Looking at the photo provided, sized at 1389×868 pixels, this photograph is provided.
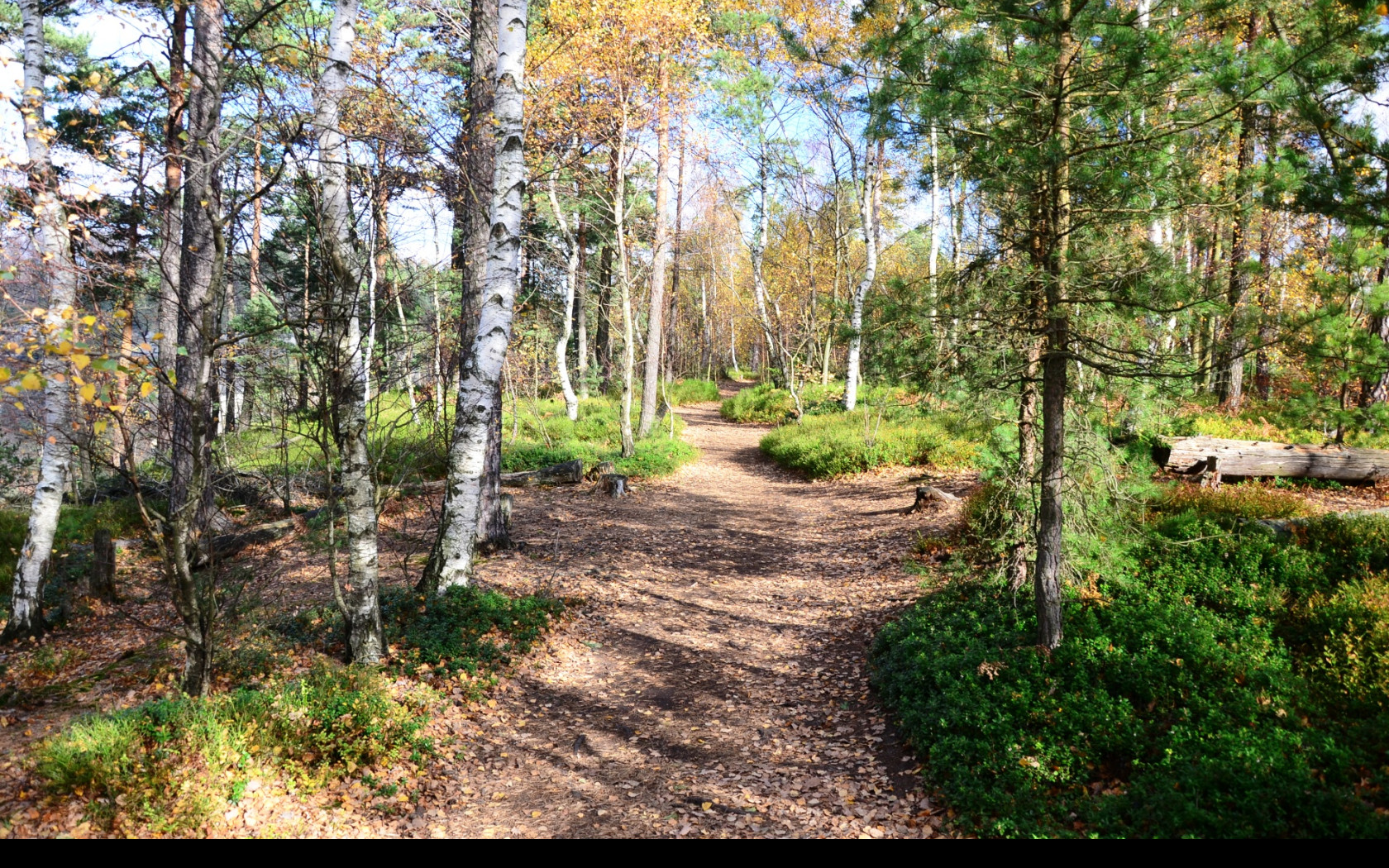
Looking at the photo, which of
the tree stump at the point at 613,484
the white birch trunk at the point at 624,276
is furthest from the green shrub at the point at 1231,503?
the white birch trunk at the point at 624,276

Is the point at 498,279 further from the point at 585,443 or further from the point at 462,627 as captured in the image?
the point at 585,443

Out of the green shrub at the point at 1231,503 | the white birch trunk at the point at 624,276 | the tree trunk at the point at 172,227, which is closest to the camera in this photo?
the tree trunk at the point at 172,227

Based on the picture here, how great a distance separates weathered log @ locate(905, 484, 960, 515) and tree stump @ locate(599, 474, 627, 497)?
5.38m

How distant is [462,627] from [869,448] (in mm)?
10094

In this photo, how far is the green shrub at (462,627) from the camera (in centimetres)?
589

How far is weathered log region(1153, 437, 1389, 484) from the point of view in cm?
882

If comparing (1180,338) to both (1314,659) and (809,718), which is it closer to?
(1314,659)

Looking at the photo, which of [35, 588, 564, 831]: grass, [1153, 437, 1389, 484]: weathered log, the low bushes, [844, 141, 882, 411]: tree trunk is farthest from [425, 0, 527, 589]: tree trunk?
[844, 141, 882, 411]: tree trunk

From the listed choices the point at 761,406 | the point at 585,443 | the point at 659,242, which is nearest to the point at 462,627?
the point at 585,443

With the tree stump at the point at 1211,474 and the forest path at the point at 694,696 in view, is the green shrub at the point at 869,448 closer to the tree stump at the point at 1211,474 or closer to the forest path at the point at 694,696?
the forest path at the point at 694,696

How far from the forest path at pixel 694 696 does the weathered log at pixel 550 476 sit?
2.30 meters

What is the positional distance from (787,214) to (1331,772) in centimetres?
3063

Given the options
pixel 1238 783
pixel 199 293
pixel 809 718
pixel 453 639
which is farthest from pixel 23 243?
pixel 1238 783

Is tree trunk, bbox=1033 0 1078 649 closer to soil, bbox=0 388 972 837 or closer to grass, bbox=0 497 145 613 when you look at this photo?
soil, bbox=0 388 972 837
